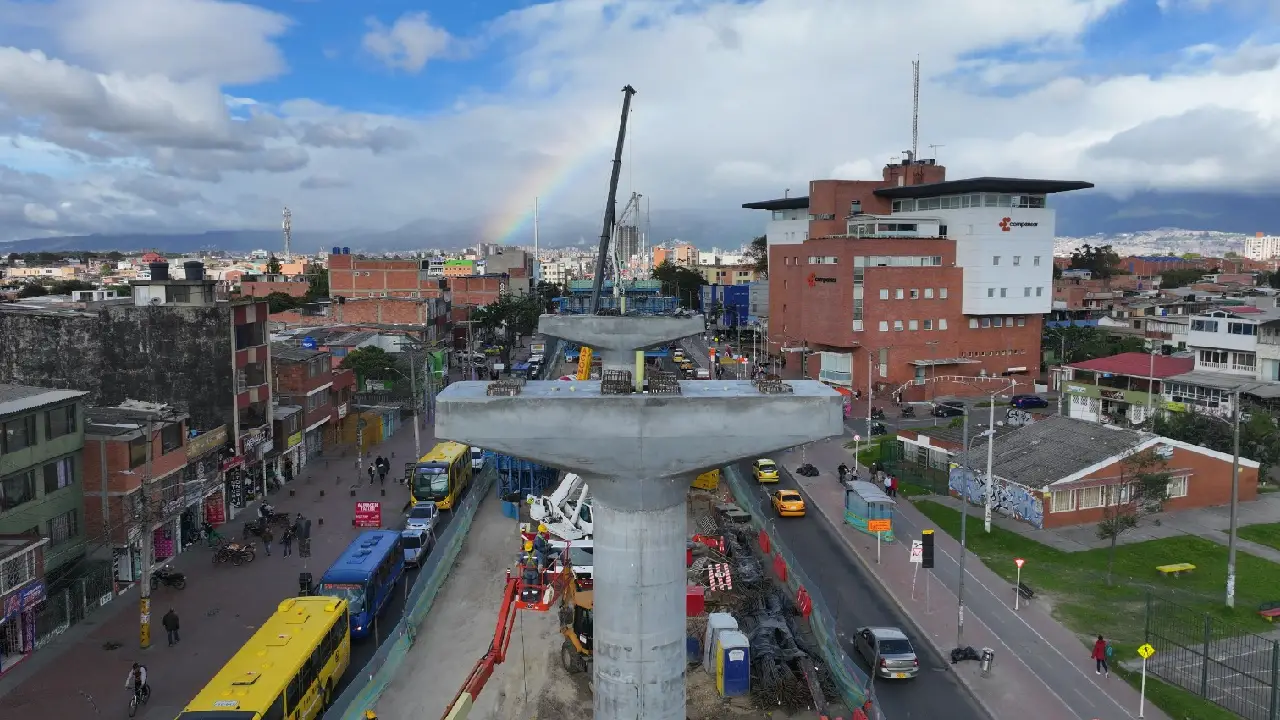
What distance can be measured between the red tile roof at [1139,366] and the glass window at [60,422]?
52.2 meters

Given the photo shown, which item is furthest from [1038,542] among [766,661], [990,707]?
[766,661]

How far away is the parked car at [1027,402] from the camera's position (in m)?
61.4

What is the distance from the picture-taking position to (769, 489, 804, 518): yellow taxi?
35.4m

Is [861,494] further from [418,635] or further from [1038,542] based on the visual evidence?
[418,635]

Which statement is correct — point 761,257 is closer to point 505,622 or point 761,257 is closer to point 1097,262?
point 1097,262

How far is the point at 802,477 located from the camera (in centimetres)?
4259

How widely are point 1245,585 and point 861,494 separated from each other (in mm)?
11887

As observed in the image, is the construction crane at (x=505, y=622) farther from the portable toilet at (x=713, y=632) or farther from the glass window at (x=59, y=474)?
the glass window at (x=59, y=474)

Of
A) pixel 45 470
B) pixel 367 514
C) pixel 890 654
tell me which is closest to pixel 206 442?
pixel 367 514

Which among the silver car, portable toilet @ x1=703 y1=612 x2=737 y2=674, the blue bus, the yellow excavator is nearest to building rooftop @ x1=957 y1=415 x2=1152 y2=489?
the silver car

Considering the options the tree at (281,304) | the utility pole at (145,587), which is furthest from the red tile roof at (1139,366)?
the tree at (281,304)

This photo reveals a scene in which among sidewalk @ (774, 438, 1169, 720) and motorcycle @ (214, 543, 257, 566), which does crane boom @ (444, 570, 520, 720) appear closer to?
sidewalk @ (774, 438, 1169, 720)

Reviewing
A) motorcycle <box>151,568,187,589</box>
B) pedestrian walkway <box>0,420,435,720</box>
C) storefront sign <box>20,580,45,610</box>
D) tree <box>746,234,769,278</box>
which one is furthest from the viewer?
tree <box>746,234,769,278</box>

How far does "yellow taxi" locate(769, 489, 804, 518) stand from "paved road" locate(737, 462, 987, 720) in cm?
31
